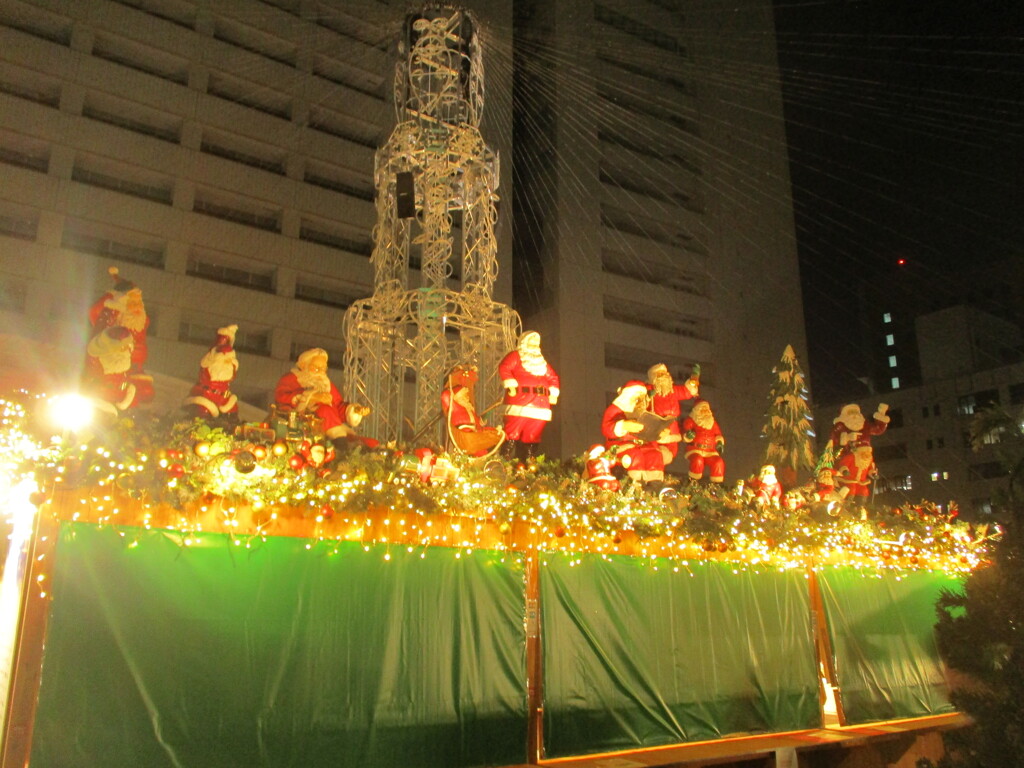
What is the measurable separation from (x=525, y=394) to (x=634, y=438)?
4.43 feet

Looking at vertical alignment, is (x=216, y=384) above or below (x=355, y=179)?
below

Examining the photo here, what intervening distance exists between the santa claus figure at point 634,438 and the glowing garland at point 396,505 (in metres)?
0.38

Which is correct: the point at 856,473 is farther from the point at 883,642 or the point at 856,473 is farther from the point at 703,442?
the point at 703,442

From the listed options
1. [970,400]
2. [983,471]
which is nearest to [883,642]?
[983,471]

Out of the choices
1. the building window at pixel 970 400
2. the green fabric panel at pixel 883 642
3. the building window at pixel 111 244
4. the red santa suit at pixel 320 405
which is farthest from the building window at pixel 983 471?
the red santa suit at pixel 320 405

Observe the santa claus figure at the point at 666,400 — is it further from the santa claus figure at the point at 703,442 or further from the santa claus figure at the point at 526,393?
the santa claus figure at the point at 526,393

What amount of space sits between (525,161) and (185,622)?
87.4 feet

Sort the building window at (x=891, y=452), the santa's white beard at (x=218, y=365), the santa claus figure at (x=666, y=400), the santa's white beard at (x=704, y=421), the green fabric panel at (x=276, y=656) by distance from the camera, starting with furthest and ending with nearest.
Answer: the building window at (x=891, y=452) → the santa's white beard at (x=704, y=421) → the santa claus figure at (x=666, y=400) → the santa's white beard at (x=218, y=365) → the green fabric panel at (x=276, y=656)

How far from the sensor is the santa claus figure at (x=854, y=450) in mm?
9336

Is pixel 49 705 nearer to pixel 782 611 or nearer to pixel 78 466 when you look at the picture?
pixel 78 466

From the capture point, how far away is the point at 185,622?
490 cm

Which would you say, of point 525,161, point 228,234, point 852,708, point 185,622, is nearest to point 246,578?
point 185,622

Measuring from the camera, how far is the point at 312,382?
6.45m

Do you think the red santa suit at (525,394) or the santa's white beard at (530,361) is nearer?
the red santa suit at (525,394)
